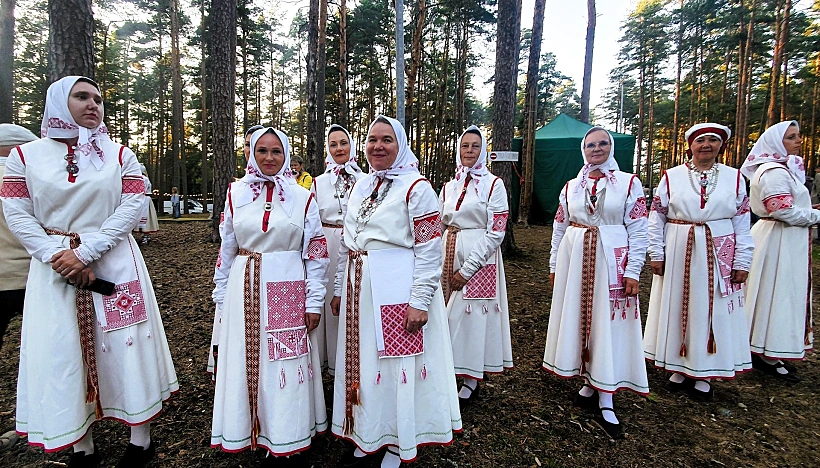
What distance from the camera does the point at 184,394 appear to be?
351 cm

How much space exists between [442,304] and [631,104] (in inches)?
1771

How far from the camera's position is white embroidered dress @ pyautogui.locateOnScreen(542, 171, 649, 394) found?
3211 millimetres

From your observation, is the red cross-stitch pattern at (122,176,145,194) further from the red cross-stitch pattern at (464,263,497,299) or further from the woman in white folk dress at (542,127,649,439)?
the woman in white folk dress at (542,127,649,439)

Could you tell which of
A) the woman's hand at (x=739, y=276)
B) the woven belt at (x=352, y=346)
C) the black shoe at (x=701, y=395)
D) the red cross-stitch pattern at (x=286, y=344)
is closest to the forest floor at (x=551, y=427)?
the black shoe at (x=701, y=395)

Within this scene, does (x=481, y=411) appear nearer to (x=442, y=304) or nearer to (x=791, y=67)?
(x=442, y=304)

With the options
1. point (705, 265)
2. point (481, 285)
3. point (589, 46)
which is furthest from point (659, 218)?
point (589, 46)

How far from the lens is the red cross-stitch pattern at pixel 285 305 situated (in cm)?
246

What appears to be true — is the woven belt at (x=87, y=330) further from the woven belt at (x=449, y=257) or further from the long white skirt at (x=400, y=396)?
the woven belt at (x=449, y=257)

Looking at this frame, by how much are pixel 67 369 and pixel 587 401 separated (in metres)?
3.60

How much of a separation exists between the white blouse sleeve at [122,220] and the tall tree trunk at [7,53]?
10.9 meters

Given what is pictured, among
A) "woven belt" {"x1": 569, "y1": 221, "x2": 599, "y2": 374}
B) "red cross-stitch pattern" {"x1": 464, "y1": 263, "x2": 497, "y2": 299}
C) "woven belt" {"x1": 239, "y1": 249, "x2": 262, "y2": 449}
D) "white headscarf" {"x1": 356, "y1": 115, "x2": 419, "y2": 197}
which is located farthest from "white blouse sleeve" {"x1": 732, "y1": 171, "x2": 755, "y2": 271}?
"woven belt" {"x1": 239, "y1": 249, "x2": 262, "y2": 449}

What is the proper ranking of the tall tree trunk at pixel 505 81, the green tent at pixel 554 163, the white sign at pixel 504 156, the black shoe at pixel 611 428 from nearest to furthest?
1. the black shoe at pixel 611 428
2. the white sign at pixel 504 156
3. the tall tree trunk at pixel 505 81
4. the green tent at pixel 554 163

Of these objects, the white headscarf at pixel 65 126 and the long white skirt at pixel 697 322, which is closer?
the white headscarf at pixel 65 126

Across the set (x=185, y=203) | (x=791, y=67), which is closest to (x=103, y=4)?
(x=185, y=203)
